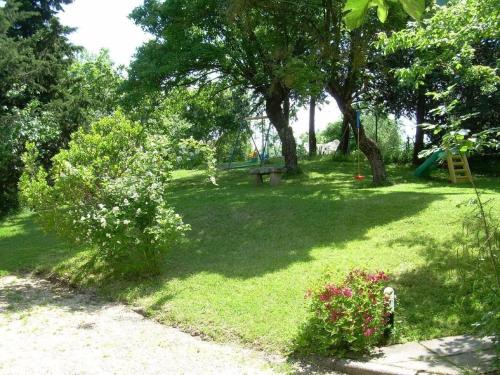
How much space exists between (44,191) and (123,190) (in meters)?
1.38

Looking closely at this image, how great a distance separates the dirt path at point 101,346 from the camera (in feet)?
16.5

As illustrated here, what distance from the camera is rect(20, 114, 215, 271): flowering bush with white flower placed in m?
7.99

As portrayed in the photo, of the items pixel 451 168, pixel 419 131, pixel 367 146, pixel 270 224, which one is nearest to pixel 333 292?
pixel 270 224

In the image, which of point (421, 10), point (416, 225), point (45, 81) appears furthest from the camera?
point (45, 81)

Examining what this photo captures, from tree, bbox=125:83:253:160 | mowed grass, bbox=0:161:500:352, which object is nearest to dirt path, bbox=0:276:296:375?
mowed grass, bbox=0:161:500:352

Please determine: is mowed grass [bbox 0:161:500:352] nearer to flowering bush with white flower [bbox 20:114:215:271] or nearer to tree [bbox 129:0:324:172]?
flowering bush with white flower [bbox 20:114:215:271]

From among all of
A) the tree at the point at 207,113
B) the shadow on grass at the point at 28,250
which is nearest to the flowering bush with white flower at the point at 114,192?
the shadow on grass at the point at 28,250

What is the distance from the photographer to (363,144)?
1438 cm

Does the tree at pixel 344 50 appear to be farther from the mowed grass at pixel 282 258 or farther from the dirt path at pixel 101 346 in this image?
the dirt path at pixel 101 346

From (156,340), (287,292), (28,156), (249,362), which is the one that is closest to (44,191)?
(28,156)

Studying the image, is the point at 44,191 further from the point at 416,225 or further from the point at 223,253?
the point at 416,225

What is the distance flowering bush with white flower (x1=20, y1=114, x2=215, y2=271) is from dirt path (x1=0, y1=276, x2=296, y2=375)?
3.57ft

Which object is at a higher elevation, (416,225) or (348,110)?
(348,110)

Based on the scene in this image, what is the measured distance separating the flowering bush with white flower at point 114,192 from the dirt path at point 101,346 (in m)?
1.09
